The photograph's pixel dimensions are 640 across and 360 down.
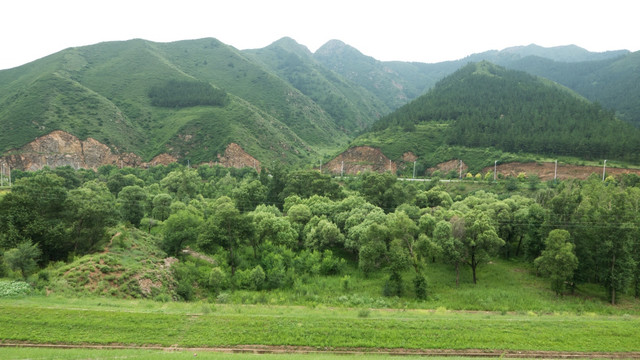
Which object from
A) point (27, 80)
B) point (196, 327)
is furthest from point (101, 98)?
point (196, 327)

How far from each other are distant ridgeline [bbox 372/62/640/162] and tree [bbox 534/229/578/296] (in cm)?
6172

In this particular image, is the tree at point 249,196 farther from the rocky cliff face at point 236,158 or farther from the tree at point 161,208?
the rocky cliff face at point 236,158

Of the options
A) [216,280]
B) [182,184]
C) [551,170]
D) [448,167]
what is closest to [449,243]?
[216,280]

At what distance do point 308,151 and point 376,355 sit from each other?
375 feet

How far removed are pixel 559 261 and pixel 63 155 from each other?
112m

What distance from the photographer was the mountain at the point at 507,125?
254ft

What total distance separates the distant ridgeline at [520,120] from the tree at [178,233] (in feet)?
258

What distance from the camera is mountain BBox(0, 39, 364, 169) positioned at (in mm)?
98375

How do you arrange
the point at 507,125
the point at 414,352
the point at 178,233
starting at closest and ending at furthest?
the point at 414,352, the point at 178,233, the point at 507,125

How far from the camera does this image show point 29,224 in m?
27.4

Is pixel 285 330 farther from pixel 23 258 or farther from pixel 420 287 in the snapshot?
pixel 23 258

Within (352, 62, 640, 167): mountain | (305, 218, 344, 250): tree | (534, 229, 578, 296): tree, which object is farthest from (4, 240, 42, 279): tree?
(352, 62, 640, 167): mountain

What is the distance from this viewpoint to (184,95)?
134 meters

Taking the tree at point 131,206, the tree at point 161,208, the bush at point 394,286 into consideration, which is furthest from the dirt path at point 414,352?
the tree at point 161,208
